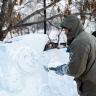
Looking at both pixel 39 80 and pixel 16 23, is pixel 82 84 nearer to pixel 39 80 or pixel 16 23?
pixel 39 80

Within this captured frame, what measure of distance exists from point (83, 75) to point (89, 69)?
0.11 metres

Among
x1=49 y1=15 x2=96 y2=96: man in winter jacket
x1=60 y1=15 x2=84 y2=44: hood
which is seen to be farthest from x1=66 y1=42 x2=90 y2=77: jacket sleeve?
x1=60 y1=15 x2=84 y2=44: hood

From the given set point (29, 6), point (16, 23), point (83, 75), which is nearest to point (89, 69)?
point (83, 75)

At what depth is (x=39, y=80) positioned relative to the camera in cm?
352

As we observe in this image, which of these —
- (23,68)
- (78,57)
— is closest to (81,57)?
(78,57)

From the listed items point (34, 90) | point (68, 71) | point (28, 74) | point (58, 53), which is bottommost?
point (58, 53)

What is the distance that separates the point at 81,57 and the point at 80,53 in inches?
1.8

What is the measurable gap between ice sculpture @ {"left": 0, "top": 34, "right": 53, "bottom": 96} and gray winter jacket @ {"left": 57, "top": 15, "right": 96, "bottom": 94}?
0.69m

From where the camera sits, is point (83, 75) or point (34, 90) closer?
point (83, 75)

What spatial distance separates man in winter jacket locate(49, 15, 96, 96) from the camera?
109 inches

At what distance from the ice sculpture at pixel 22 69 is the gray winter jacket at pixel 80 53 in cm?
69

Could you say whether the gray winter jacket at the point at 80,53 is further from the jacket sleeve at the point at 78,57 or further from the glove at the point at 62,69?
the glove at the point at 62,69

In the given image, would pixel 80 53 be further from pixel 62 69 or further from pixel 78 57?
pixel 62 69

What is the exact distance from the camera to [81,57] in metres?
2.74
